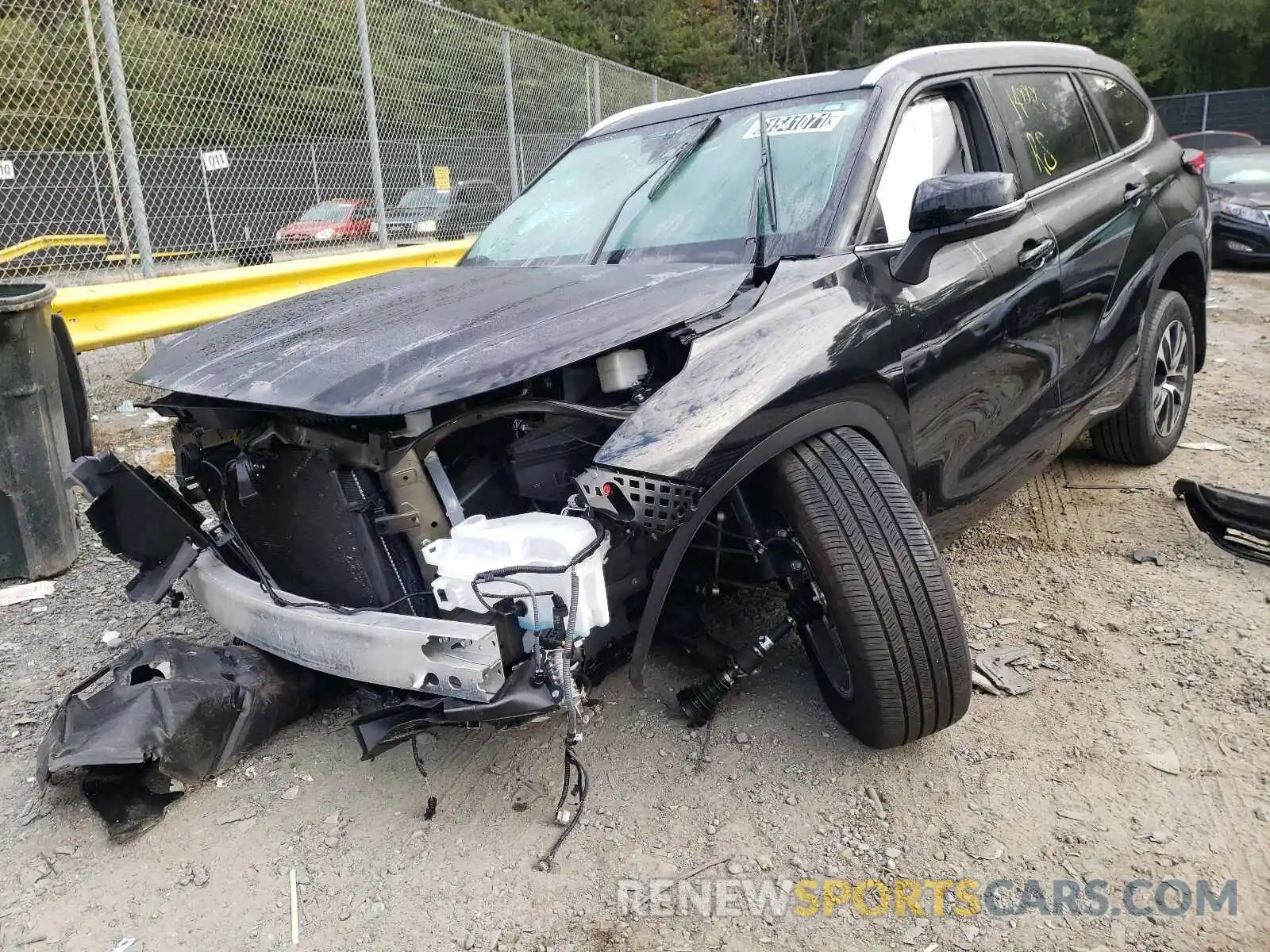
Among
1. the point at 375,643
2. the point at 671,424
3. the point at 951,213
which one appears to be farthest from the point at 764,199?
the point at 375,643

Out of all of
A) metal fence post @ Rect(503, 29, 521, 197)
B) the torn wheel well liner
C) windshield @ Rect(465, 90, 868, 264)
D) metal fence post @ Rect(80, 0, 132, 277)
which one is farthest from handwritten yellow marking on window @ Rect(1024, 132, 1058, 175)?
metal fence post @ Rect(503, 29, 521, 197)

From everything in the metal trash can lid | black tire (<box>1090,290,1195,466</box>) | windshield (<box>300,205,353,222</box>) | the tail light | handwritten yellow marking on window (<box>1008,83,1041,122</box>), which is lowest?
black tire (<box>1090,290,1195,466</box>)

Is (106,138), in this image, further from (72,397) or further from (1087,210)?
(1087,210)

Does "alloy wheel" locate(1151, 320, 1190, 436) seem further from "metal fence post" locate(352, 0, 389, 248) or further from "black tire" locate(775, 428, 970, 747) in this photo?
"metal fence post" locate(352, 0, 389, 248)

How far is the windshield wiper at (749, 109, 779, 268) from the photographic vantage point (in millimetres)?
2775

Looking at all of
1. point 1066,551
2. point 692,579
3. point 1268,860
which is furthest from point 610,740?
point 1066,551

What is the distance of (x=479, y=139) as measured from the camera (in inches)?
344

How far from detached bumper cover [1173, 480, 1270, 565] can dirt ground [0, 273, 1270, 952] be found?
37 cm

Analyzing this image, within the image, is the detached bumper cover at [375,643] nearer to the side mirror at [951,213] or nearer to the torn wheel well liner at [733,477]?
the torn wheel well liner at [733,477]

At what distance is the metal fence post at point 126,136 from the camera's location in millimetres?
5359

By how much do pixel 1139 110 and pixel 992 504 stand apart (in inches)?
99.1

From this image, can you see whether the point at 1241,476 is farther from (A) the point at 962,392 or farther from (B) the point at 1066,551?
(A) the point at 962,392

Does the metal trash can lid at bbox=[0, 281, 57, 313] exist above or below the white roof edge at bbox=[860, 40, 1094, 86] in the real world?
below

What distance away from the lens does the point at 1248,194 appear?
→ 10.9 m
